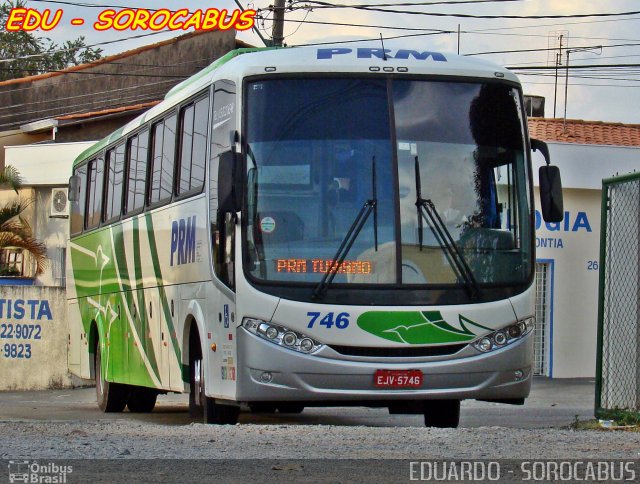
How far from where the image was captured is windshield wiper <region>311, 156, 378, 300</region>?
36.0 feet

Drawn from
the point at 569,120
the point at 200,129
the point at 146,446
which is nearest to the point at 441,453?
the point at 146,446

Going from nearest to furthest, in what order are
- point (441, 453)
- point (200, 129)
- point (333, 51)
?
point (441, 453) < point (333, 51) < point (200, 129)

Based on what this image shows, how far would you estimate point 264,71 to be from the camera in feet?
37.8

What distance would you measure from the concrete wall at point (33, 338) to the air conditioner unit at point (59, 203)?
27.8ft

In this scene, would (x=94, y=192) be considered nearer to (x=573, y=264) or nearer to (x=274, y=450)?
(x=274, y=450)

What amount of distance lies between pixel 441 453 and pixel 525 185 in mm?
3504

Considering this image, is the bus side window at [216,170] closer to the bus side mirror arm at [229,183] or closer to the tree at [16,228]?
the bus side mirror arm at [229,183]

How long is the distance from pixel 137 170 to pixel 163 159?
1570 millimetres

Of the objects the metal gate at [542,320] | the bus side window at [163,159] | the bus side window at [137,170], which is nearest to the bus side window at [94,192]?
the bus side window at [137,170]

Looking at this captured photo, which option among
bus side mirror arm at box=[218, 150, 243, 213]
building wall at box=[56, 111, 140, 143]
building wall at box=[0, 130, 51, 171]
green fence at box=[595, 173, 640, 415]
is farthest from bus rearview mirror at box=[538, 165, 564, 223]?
building wall at box=[0, 130, 51, 171]

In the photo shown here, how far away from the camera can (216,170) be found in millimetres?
12086

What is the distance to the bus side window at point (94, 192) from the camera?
18766mm

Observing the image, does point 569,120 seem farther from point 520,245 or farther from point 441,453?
point 441,453

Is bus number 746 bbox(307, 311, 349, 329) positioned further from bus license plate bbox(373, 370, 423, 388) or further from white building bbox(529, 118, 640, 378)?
white building bbox(529, 118, 640, 378)
